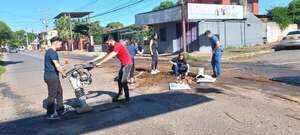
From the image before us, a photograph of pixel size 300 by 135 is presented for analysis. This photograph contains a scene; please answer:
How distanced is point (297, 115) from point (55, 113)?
189 inches

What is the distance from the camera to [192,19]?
34.0m

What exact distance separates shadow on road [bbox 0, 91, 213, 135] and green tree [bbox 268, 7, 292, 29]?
3722 cm

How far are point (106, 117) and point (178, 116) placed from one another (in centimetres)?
151

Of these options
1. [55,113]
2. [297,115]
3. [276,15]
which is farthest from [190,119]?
[276,15]

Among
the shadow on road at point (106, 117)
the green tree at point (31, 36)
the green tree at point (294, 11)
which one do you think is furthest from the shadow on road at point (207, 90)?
the green tree at point (31, 36)

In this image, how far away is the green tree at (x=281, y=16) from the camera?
45641mm

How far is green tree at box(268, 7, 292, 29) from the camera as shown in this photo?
45641mm

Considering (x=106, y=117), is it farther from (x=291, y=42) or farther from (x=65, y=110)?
(x=291, y=42)

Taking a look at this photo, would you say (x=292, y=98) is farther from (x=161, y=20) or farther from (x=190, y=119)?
(x=161, y=20)

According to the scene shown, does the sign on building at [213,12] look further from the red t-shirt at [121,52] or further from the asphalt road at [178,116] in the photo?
the red t-shirt at [121,52]

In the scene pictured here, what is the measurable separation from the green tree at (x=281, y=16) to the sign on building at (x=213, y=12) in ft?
33.4

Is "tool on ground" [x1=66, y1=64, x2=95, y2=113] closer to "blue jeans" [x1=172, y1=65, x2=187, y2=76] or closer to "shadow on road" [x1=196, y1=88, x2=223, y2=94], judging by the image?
"shadow on road" [x1=196, y1=88, x2=223, y2=94]

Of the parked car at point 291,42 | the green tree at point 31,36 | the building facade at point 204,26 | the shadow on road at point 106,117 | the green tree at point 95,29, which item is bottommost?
the shadow on road at point 106,117

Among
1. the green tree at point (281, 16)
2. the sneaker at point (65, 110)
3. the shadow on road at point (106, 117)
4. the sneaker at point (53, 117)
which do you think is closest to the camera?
the shadow on road at point (106, 117)
